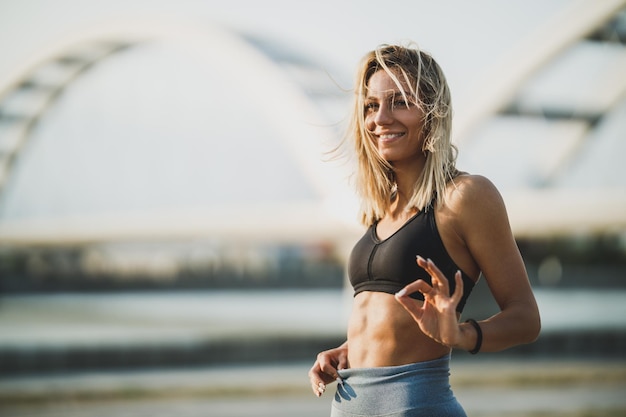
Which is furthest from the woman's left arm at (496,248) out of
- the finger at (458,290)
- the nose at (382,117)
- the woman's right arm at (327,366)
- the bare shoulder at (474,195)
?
the woman's right arm at (327,366)

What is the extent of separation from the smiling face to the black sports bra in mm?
165

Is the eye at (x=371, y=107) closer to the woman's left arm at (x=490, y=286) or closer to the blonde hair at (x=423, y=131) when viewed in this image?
the blonde hair at (x=423, y=131)

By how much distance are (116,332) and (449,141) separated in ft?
54.7

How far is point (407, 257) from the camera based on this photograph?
1.60 metres

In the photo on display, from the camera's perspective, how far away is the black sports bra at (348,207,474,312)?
5.21 ft

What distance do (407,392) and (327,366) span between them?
284mm

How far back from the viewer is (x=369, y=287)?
1.70 m

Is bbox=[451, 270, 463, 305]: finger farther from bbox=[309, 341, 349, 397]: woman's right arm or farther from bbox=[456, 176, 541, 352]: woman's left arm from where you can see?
bbox=[309, 341, 349, 397]: woman's right arm

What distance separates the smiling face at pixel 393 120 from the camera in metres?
1.69

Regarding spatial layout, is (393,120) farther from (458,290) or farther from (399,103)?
(458,290)

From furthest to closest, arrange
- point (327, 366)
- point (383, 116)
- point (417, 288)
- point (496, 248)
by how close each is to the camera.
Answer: point (327, 366) → point (383, 116) → point (496, 248) → point (417, 288)

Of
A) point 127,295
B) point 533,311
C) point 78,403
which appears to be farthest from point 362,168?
point 127,295

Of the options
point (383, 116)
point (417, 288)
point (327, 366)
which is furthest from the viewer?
point (327, 366)

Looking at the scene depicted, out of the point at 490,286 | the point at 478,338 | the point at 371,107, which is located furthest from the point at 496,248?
the point at 371,107
